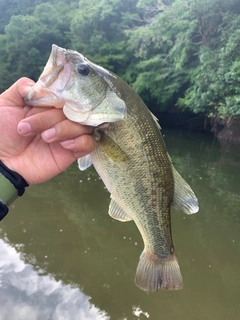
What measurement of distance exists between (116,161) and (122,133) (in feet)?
0.58

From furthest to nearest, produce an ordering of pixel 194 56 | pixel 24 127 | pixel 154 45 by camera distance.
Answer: pixel 154 45 < pixel 194 56 < pixel 24 127

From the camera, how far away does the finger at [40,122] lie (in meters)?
1.68

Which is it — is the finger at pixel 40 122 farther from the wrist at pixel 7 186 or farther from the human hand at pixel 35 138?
the wrist at pixel 7 186

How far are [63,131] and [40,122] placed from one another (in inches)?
4.9

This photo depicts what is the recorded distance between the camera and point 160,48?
2177 cm

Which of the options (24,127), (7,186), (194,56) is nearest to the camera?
(24,127)

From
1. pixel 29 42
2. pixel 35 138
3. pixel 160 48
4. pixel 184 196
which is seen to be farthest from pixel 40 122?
pixel 29 42

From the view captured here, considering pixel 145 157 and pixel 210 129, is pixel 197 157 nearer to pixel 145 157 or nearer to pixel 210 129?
pixel 210 129

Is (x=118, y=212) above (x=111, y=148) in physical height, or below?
below

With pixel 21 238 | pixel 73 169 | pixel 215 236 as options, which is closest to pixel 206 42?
pixel 73 169

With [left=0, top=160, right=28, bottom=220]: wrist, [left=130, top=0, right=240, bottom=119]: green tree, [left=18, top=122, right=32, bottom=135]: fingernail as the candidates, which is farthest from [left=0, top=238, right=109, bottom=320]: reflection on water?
[left=130, top=0, right=240, bottom=119]: green tree

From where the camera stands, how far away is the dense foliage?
1684 centimetres

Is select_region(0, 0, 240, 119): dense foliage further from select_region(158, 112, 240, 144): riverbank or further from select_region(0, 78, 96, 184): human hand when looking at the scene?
select_region(0, 78, 96, 184): human hand

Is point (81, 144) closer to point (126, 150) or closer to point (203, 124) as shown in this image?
point (126, 150)
